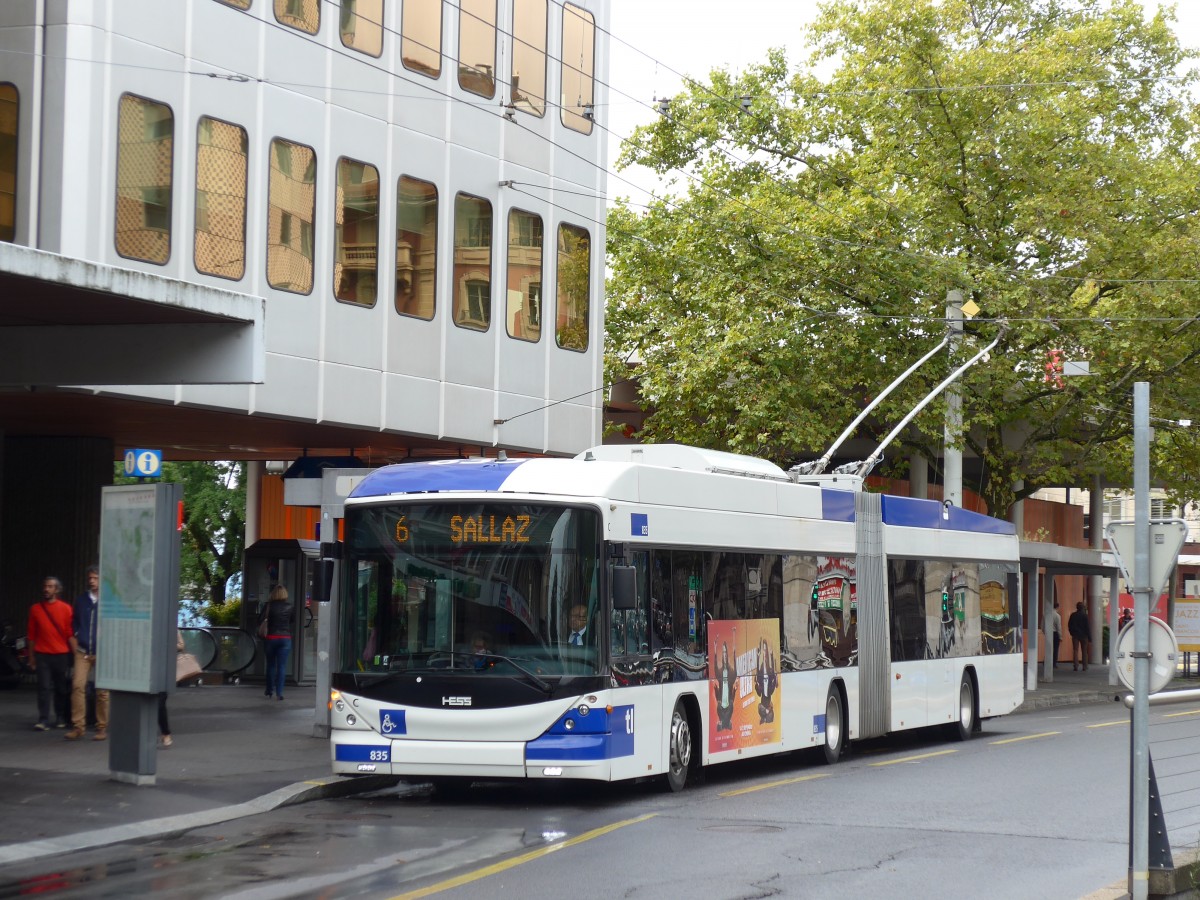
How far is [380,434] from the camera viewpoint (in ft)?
71.8

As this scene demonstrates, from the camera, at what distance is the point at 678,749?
15.0 metres

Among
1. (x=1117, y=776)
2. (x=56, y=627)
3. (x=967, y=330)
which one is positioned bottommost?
(x=1117, y=776)

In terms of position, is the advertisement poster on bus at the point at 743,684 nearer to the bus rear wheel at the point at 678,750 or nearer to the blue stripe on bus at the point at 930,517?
the bus rear wheel at the point at 678,750

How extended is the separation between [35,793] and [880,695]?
32.9 feet

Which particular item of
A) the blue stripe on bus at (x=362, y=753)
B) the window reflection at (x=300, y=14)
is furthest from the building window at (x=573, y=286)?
the blue stripe on bus at (x=362, y=753)

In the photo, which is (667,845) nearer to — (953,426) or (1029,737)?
(1029,737)

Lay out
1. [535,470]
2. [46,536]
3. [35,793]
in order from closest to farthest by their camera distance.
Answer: [35,793]
[535,470]
[46,536]

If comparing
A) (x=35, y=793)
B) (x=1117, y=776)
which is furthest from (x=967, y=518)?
(x=35, y=793)

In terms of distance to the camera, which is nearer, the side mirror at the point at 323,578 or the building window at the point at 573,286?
the side mirror at the point at 323,578

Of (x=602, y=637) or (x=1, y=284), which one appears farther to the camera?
(x=602, y=637)

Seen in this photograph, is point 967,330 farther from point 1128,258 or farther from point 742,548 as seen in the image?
point 742,548

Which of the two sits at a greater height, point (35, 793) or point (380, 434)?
point (380, 434)

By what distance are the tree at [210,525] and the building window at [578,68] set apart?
19897mm

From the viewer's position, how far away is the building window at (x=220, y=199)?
1877cm
